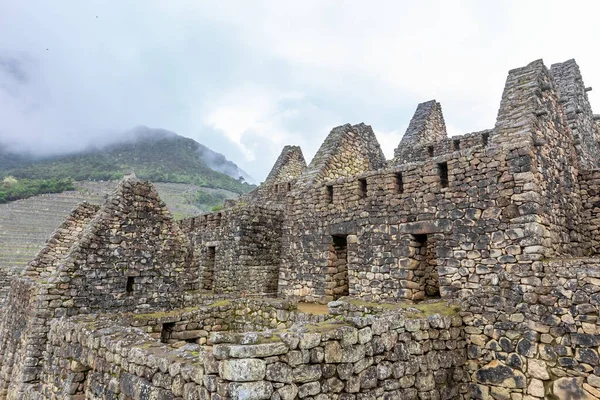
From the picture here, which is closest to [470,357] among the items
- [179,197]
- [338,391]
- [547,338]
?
[547,338]

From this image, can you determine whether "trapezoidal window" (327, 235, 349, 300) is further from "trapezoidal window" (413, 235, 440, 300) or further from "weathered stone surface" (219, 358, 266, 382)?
"weathered stone surface" (219, 358, 266, 382)

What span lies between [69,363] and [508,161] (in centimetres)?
857

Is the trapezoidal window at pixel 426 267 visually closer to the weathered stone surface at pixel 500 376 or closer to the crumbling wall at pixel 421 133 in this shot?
the weathered stone surface at pixel 500 376

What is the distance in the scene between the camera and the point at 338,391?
438 centimetres

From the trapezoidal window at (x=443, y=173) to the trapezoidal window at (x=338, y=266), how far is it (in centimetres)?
320

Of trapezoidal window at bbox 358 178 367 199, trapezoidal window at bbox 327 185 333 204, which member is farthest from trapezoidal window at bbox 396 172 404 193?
trapezoidal window at bbox 327 185 333 204

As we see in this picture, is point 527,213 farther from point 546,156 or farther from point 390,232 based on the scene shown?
point 390,232

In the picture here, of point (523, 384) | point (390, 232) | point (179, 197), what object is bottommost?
point (523, 384)

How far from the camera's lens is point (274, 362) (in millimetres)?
3928

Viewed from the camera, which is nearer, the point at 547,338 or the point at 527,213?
A: the point at 547,338

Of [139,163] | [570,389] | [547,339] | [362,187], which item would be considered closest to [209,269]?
[362,187]

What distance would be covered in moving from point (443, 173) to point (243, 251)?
26.5ft

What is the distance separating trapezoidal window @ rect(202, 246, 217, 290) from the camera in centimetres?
1549

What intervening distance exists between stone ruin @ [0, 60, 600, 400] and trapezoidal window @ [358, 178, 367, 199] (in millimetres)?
41
